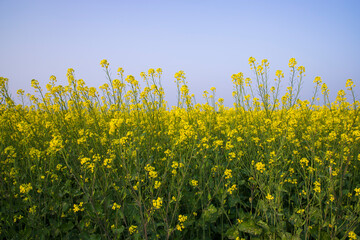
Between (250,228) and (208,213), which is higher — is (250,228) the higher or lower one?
the lower one

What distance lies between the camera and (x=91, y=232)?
6.78 ft

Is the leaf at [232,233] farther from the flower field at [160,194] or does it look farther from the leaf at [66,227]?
the leaf at [66,227]

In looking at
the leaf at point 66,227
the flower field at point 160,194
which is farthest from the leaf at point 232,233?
the leaf at point 66,227

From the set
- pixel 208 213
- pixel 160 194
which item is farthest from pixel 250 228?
pixel 160 194

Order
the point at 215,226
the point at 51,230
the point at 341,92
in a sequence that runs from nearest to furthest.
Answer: the point at 51,230 → the point at 215,226 → the point at 341,92

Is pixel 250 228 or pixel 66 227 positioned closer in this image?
pixel 250 228

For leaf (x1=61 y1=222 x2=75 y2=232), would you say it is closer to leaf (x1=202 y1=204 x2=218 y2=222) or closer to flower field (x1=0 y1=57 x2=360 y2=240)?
flower field (x1=0 y1=57 x2=360 y2=240)

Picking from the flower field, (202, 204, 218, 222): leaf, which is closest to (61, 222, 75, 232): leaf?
the flower field

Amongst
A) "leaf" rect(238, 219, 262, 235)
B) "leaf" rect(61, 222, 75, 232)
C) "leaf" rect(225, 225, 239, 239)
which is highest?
"leaf" rect(61, 222, 75, 232)

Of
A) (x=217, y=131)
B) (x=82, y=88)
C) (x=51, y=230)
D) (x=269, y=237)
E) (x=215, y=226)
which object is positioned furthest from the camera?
(x=217, y=131)

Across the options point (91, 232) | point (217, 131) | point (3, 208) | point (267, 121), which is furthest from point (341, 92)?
point (3, 208)

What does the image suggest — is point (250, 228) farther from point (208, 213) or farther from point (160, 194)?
point (160, 194)

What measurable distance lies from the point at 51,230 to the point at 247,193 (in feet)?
7.89

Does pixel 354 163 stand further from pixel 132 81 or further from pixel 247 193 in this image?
pixel 132 81
